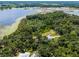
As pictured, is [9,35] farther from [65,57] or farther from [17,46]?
[65,57]

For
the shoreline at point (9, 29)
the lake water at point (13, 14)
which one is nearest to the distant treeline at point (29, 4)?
the lake water at point (13, 14)

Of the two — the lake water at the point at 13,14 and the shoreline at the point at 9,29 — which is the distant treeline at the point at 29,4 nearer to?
the lake water at the point at 13,14

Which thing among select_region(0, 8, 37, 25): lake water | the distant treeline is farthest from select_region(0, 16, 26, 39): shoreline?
the distant treeline

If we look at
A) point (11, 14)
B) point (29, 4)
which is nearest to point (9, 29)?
point (11, 14)

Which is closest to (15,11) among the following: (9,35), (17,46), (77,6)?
(9,35)

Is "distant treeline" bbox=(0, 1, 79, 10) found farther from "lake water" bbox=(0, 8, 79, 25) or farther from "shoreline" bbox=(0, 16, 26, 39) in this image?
"shoreline" bbox=(0, 16, 26, 39)

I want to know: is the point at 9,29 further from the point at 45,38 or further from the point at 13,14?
the point at 45,38

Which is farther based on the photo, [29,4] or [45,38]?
[29,4]
